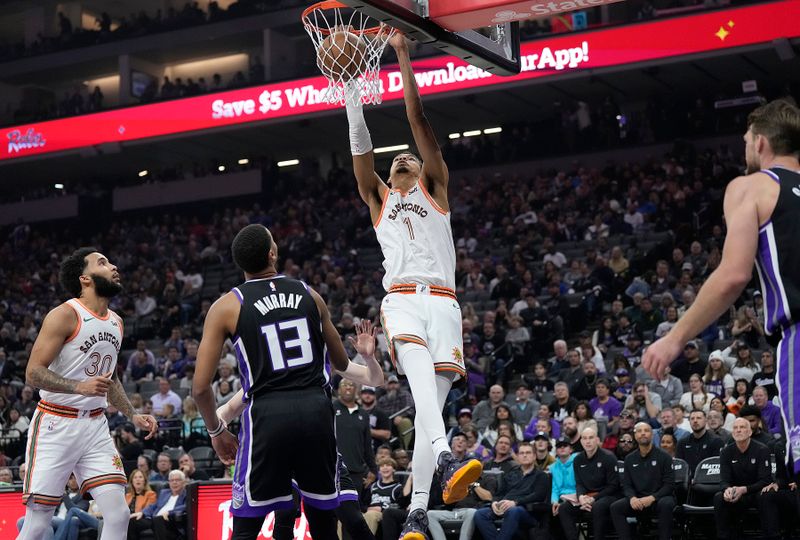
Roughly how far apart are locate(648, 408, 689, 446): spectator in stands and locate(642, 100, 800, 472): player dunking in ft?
30.0

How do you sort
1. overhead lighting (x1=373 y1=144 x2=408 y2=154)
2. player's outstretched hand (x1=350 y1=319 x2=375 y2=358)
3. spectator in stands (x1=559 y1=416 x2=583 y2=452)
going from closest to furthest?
player's outstretched hand (x1=350 y1=319 x2=375 y2=358)
spectator in stands (x1=559 y1=416 x2=583 y2=452)
overhead lighting (x1=373 y1=144 x2=408 y2=154)

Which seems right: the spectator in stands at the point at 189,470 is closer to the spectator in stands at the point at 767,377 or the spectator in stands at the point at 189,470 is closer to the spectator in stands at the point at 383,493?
the spectator in stands at the point at 383,493

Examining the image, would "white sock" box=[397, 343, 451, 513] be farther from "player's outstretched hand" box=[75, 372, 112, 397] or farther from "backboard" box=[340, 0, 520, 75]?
"backboard" box=[340, 0, 520, 75]

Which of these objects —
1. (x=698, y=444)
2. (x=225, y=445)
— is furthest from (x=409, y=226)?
(x=698, y=444)

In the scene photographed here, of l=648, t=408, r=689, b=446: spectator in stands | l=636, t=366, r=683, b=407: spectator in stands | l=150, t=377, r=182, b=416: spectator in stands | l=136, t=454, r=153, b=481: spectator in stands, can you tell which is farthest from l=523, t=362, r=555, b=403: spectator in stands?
l=150, t=377, r=182, b=416: spectator in stands

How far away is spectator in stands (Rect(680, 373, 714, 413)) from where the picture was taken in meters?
14.0

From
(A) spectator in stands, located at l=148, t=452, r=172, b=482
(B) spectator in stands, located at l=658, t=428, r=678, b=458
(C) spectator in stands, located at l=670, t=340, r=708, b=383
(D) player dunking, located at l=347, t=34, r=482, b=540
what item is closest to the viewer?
(D) player dunking, located at l=347, t=34, r=482, b=540

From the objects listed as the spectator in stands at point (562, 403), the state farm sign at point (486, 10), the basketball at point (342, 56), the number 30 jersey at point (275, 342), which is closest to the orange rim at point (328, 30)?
the basketball at point (342, 56)

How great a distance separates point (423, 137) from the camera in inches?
280

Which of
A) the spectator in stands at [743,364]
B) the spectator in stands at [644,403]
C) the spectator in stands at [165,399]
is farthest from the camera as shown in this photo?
the spectator in stands at [165,399]

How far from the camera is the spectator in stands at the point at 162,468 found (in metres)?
15.6

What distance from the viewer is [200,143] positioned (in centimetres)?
3266

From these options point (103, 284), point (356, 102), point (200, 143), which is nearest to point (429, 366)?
point (356, 102)

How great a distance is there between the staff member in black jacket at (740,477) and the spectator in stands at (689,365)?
324 centimetres
